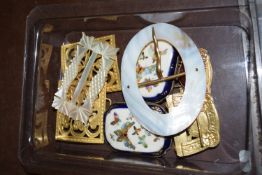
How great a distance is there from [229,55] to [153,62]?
0.15 metres

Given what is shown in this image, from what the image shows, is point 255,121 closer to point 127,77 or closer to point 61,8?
point 127,77

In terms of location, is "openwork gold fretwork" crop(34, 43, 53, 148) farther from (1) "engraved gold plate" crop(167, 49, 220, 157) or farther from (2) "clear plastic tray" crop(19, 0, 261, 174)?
(1) "engraved gold plate" crop(167, 49, 220, 157)

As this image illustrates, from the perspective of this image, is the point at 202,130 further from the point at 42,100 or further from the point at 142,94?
the point at 42,100

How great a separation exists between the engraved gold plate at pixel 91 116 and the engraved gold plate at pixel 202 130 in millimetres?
155

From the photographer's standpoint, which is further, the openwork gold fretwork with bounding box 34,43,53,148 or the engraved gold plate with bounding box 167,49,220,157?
the openwork gold fretwork with bounding box 34,43,53,148

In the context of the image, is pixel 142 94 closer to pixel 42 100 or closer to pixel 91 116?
pixel 91 116

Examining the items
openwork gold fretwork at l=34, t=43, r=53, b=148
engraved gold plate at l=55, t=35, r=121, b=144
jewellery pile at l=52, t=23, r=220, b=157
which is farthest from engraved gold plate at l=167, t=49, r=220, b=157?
openwork gold fretwork at l=34, t=43, r=53, b=148

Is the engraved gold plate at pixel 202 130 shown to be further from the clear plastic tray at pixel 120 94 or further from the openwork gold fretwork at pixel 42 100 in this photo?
the openwork gold fretwork at pixel 42 100

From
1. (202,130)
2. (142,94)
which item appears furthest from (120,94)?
(202,130)

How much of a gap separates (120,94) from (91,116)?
0.27ft

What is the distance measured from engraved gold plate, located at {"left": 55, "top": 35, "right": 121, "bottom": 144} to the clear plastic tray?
3 centimetres

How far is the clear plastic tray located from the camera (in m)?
0.62

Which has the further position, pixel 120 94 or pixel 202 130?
pixel 120 94

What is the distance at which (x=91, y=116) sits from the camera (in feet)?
2.40
